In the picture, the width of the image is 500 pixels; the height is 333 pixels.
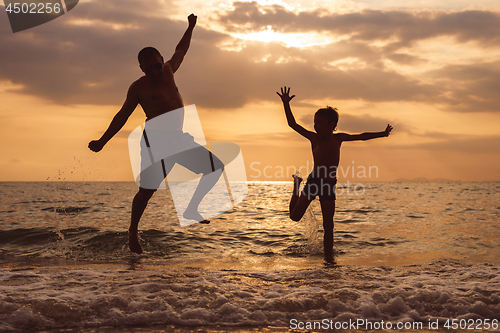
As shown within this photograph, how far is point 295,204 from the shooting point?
5656 millimetres

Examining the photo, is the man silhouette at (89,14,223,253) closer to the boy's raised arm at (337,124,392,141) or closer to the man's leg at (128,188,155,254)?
the man's leg at (128,188,155,254)

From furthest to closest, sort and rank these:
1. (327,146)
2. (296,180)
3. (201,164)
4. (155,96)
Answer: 1. (296,180)
2. (327,146)
3. (201,164)
4. (155,96)

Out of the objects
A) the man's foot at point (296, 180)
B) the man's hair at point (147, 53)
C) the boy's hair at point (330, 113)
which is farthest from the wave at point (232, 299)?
the man's hair at point (147, 53)

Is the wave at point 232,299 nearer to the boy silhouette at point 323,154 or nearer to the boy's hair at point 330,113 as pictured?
the boy silhouette at point 323,154

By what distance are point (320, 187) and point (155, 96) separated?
274 cm

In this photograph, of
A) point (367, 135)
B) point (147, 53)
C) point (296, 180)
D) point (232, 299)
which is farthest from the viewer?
point (296, 180)

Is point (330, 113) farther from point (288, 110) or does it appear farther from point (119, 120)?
point (119, 120)

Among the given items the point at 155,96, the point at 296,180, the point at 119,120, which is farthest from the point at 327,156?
the point at 119,120

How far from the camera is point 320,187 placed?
539 cm

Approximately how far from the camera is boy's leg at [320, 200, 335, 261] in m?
5.44

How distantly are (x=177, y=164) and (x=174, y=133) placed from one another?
0.44 m

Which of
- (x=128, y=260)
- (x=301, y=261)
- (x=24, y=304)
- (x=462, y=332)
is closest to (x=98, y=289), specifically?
(x=24, y=304)

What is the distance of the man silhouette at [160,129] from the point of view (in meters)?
4.53

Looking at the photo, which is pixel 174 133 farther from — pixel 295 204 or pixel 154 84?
pixel 295 204
